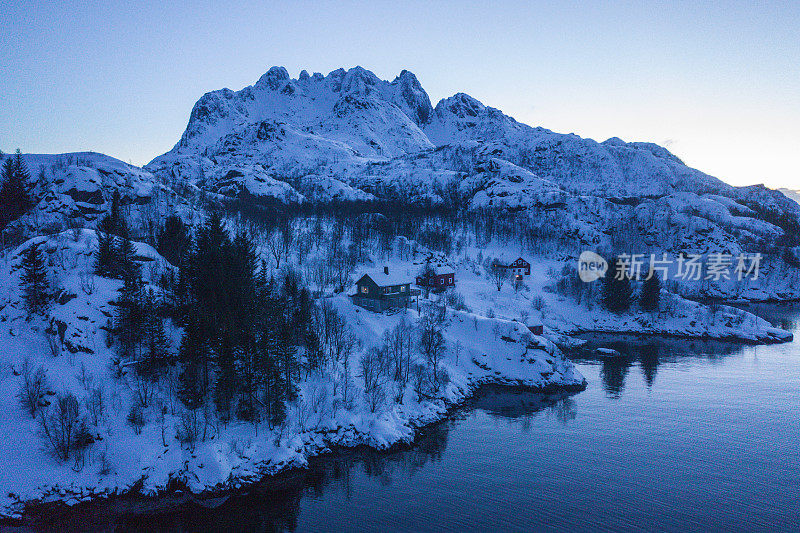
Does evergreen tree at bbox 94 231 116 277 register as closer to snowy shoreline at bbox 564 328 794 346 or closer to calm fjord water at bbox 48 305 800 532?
calm fjord water at bbox 48 305 800 532

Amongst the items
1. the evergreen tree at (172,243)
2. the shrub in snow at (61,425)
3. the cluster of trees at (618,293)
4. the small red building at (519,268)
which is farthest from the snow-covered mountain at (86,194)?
the cluster of trees at (618,293)

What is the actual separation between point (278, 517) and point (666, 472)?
114ft

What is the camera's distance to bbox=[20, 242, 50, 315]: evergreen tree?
157ft

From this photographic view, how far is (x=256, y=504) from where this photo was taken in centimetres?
3534

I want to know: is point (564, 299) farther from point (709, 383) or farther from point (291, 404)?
point (291, 404)

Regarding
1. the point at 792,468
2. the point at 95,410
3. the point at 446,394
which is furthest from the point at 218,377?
the point at 792,468

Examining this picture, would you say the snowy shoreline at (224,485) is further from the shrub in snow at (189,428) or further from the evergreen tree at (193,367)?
the evergreen tree at (193,367)

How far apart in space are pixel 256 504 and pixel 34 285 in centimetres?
3687

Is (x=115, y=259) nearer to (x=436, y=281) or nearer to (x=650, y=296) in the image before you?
(x=436, y=281)

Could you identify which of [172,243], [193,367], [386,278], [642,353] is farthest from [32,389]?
[642,353]

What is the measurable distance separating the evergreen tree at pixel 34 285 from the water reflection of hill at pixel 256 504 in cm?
2460

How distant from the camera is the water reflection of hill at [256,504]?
32656 millimetres

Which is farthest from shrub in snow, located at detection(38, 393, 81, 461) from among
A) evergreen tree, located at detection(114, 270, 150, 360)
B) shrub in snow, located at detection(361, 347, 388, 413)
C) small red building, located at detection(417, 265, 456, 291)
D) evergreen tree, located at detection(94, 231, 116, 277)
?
small red building, located at detection(417, 265, 456, 291)

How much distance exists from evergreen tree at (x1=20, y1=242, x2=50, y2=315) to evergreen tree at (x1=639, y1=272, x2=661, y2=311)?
11491 cm
